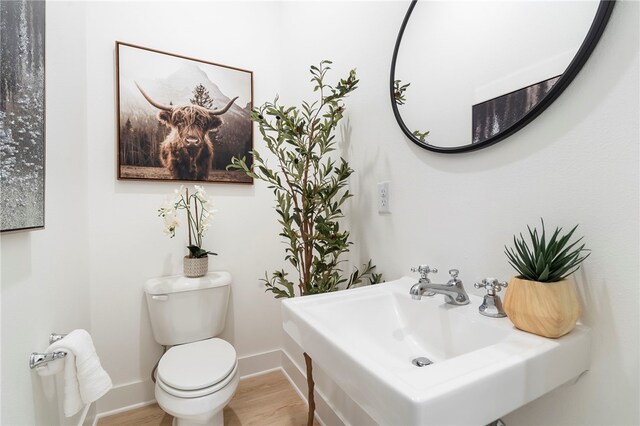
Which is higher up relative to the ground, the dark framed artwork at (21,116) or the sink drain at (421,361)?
the dark framed artwork at (21,116)

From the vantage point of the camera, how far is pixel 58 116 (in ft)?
3.81

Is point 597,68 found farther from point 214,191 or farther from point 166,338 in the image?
point 166,338

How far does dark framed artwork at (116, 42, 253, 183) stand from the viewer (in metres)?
1.65

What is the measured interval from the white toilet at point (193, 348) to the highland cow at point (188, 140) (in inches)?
25.8

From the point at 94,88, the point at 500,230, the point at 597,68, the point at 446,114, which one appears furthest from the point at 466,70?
the point at 94,88

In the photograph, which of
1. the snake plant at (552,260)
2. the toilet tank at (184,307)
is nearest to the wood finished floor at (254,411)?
the toilet tank at (184,307)

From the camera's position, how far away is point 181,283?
1.61 metres

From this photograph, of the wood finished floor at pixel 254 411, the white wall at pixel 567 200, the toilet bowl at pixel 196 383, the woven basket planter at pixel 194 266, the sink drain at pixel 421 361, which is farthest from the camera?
the woven basket planter at pixel 194 266

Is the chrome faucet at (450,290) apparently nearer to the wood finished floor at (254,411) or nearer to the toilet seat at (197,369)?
the toilet seat at (197,369)

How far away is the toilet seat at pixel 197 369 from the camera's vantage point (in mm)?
1214

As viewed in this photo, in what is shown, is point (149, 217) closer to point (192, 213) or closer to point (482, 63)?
point (192, 213)

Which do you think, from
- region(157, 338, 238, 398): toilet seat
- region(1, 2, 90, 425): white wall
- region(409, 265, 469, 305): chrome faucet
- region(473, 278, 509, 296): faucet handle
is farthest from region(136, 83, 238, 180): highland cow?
region(473, 278, 509, 296): faucet handle

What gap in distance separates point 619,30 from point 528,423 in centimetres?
92

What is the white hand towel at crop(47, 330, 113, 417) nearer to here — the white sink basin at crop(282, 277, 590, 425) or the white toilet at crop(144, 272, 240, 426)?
the white toilet at crop(144, 272, 240, 426)
